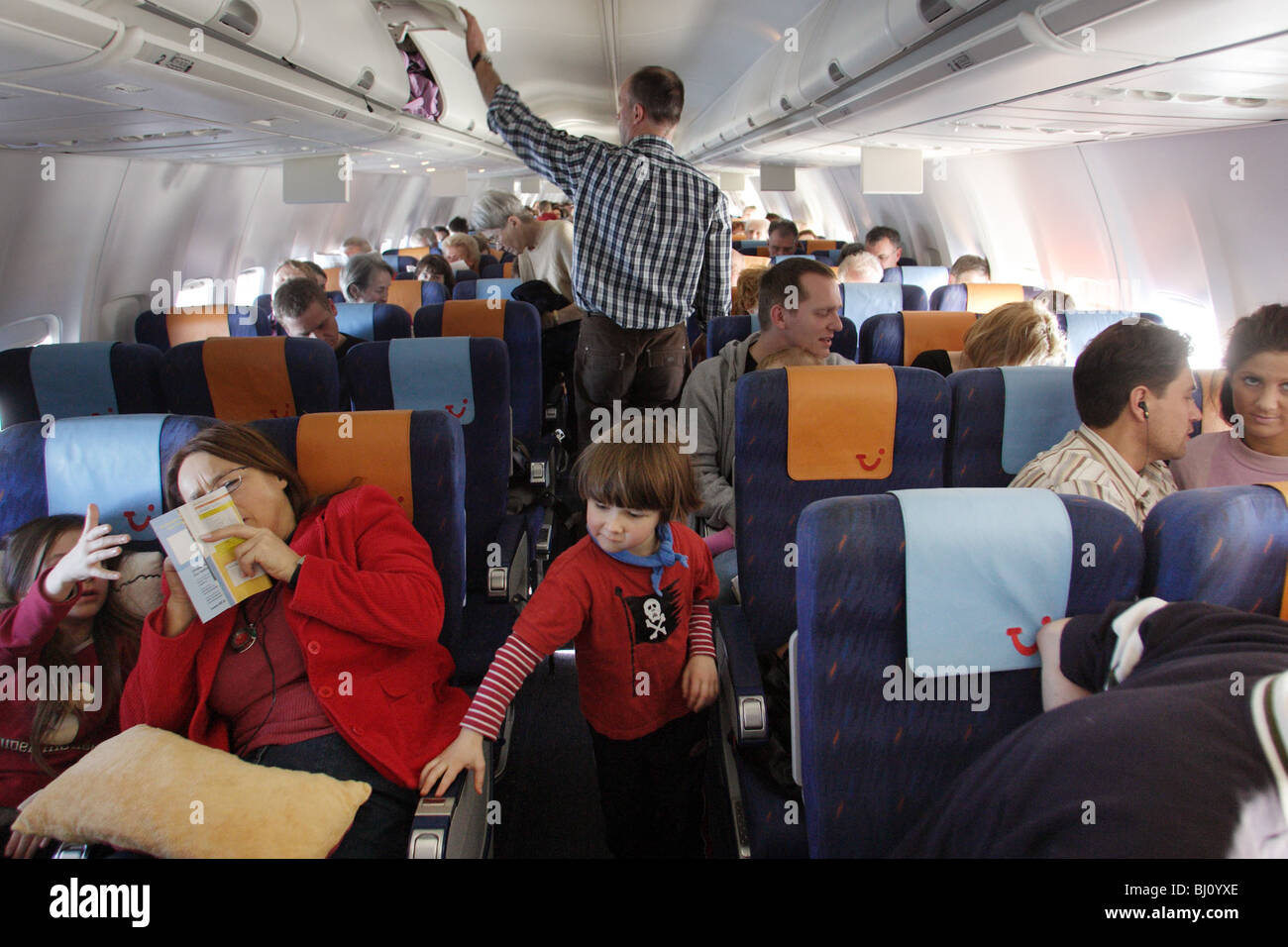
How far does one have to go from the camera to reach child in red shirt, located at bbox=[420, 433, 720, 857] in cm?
166

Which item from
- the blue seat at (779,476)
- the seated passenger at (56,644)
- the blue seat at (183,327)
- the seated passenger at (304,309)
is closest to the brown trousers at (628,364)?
the seated passenger at (304,309)

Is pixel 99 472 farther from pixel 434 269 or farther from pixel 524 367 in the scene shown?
pixel 434 269

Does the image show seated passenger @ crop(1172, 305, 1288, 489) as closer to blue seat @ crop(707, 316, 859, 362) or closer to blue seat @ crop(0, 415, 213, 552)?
blue seat @ crop(707, 316, 859, 362)

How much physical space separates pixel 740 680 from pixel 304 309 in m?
2.89

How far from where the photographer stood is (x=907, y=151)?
713cm

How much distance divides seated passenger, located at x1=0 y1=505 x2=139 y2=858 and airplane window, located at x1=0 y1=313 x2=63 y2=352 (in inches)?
166

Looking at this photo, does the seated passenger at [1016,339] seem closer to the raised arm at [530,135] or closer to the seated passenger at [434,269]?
the raised arm at [530,135]

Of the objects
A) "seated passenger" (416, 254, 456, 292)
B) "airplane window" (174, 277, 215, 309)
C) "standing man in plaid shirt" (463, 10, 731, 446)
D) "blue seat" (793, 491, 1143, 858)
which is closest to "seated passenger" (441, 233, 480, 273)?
"seated passenger" (416, 254, 456, 292)

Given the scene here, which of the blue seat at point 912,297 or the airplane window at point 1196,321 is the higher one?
the blue seat at point 912,297

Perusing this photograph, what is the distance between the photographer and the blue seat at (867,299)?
4984mm

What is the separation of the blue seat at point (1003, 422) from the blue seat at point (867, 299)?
2.92 metres
